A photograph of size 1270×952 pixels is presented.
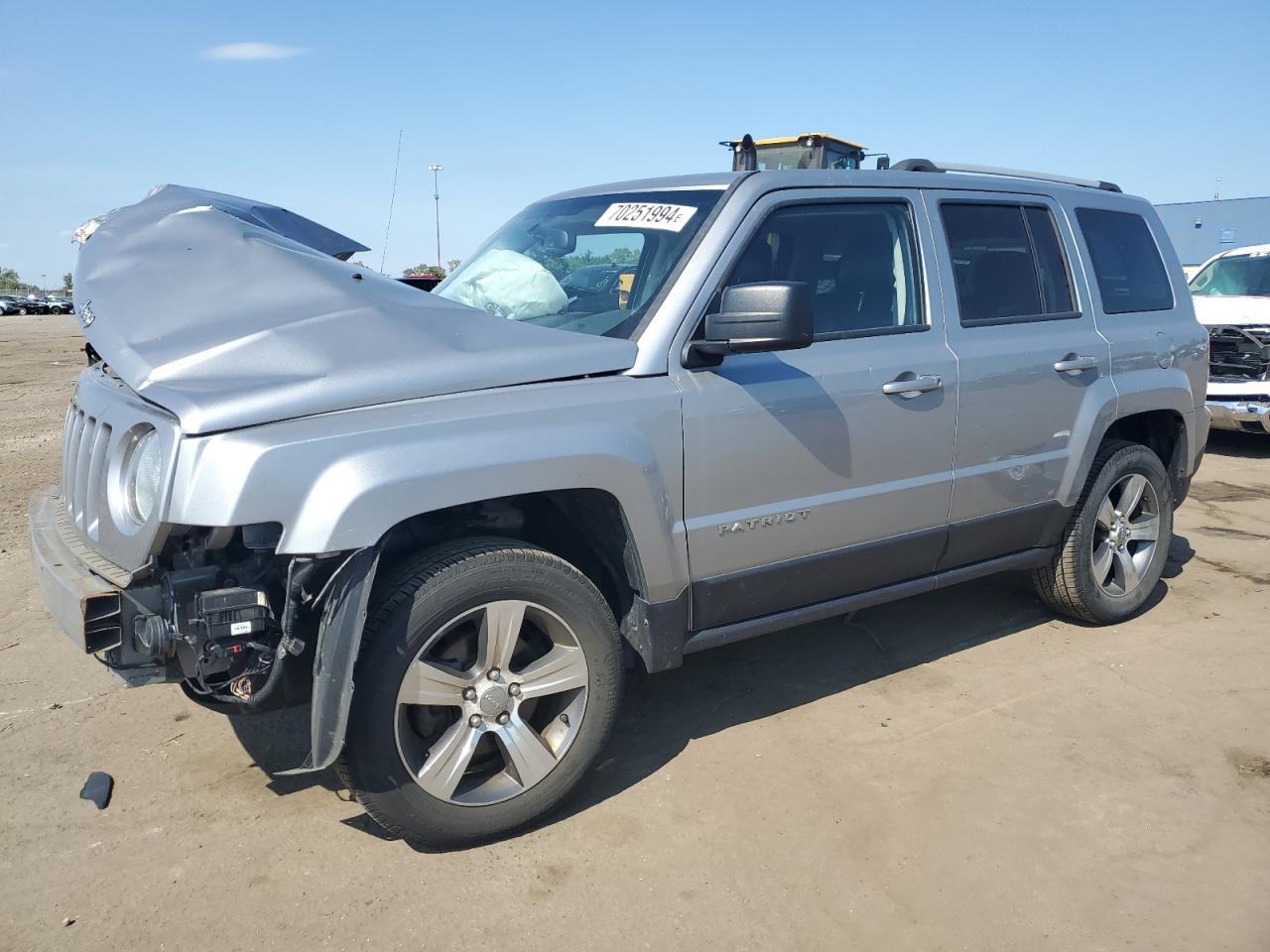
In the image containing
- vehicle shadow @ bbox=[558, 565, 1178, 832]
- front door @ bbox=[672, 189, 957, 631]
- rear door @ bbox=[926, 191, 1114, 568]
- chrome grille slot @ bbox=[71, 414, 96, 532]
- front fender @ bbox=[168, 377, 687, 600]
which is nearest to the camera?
front fender @ bbox=[168, 377, 687, 600]

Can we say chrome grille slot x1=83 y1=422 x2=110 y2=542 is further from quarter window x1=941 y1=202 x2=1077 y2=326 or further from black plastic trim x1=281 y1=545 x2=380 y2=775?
quarter window x1=941 y1=202 x2=1077 y2=326

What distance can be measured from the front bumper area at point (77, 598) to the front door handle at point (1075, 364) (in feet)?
11.7

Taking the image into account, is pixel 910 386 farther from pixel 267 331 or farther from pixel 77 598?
pixel 77 598

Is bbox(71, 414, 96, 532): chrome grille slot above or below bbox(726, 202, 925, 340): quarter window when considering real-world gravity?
below

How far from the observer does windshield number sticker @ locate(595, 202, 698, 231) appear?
11.4ft

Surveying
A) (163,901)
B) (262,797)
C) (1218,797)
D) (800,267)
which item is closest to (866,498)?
(800,267)

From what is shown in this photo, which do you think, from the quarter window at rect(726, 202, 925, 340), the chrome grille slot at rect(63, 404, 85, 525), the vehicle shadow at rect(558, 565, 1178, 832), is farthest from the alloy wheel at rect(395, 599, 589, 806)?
the quarter window at rect(726, 202, 925, 340)

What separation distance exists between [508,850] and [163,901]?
0.95 metres

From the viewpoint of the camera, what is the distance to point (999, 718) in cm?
379

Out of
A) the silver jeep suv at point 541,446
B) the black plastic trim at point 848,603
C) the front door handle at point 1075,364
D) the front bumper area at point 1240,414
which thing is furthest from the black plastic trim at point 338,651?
the front bumper area at point 1240,414

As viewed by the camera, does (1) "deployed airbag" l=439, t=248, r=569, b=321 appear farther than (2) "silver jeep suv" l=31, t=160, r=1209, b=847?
Yes

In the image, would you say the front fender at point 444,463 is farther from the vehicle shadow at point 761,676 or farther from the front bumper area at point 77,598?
the vehicle shadow at point 761,676

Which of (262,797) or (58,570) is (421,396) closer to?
(58,570)

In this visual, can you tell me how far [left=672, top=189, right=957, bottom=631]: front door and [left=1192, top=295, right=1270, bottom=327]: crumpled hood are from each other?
669 cm
